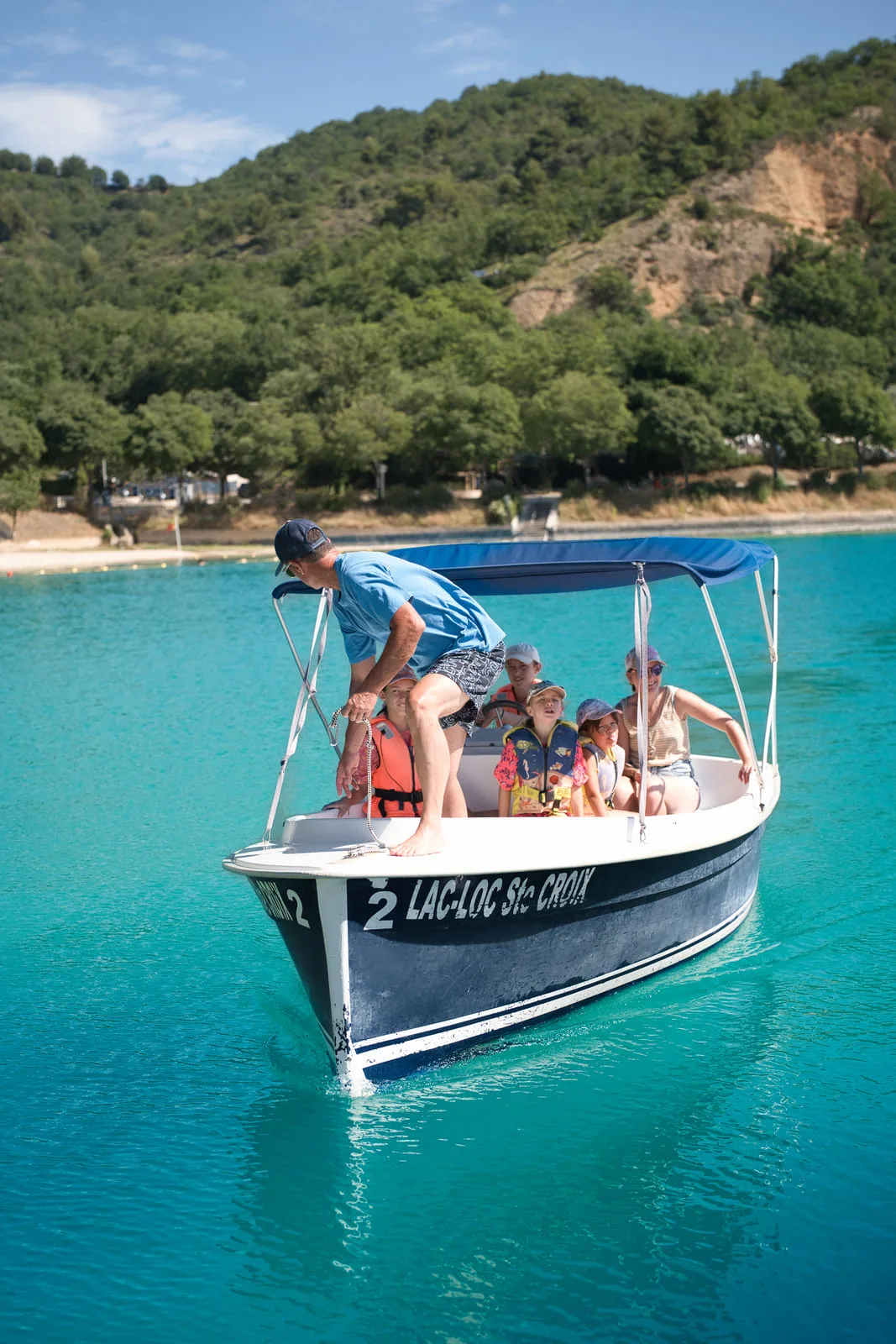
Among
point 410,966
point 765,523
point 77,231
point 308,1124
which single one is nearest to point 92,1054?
point 308,1124

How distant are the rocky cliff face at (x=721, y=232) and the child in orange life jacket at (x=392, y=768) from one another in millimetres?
93262

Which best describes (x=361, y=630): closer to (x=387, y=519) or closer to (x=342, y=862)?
(x=342, y=862)

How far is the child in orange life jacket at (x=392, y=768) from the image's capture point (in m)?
6.54

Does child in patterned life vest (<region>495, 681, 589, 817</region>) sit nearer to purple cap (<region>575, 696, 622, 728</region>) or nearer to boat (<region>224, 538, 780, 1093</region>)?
boat (<region>224, 538, 780, 1093</region>)

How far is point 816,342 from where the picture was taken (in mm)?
83875

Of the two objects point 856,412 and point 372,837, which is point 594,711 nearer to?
point 372,837

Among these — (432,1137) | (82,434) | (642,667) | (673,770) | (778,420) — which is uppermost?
(82,434)

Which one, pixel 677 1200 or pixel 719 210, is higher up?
pixel 719 210

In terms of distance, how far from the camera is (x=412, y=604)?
5.96 m

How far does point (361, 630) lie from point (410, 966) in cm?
170

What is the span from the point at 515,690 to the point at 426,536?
174ft

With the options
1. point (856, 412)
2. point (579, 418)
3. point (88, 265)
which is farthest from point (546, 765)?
point (88, 265)

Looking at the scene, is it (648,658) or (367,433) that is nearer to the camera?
(648,658)

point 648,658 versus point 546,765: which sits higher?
point 648,658
